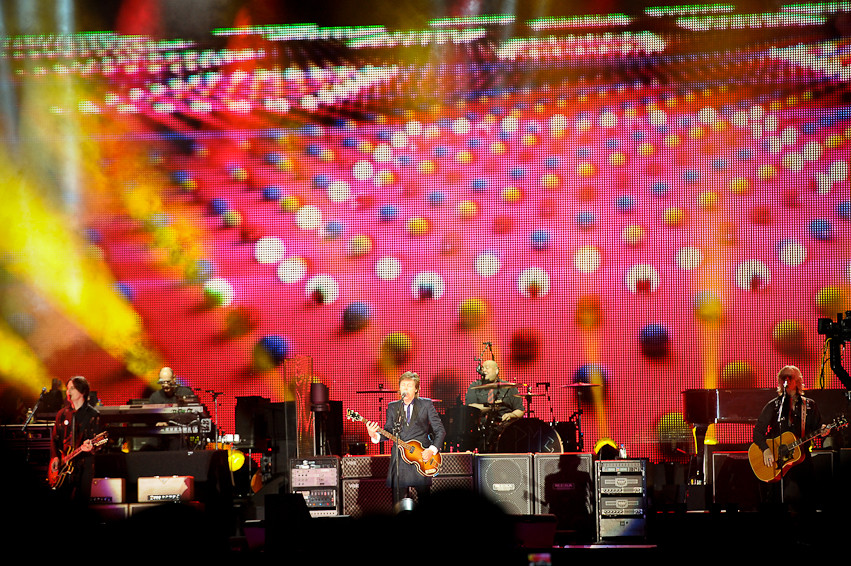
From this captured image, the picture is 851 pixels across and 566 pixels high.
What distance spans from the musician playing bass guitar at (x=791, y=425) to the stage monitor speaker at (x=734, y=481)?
828mm

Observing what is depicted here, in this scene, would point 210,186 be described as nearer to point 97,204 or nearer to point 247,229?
point 247,229

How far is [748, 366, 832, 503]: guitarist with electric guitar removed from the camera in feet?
21.8

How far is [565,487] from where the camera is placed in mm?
7039

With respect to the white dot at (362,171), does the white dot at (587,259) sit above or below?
below

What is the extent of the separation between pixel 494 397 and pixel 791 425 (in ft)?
8.73

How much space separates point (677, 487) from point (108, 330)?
5824mm

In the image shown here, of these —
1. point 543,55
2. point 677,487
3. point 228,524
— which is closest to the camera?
point 228,524

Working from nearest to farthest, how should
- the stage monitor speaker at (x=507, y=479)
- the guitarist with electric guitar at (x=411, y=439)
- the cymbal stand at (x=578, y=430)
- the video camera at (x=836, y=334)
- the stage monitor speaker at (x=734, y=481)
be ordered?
the video camera at (x=836, y=334) → the guitarist with electric guitar at (x=411, y=439) → the stage monitor speaker at (x=507, y=479) → the stage monitor speaker at (x=734, y=481) → the cymbal stand at (x=578, y=430)

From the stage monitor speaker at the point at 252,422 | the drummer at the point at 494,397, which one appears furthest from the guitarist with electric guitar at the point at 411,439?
the stage monitor speaker at the point at 252,422

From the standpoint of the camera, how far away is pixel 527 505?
7.07m

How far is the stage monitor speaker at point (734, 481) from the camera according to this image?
761cm

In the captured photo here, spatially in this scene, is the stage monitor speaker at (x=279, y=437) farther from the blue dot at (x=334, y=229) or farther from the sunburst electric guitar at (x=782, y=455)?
the sunburst electric guitar at (x=782, y=455)

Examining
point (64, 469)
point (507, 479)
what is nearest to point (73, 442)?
point (64, 469)

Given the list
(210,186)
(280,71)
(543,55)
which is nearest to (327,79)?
(280,71)
